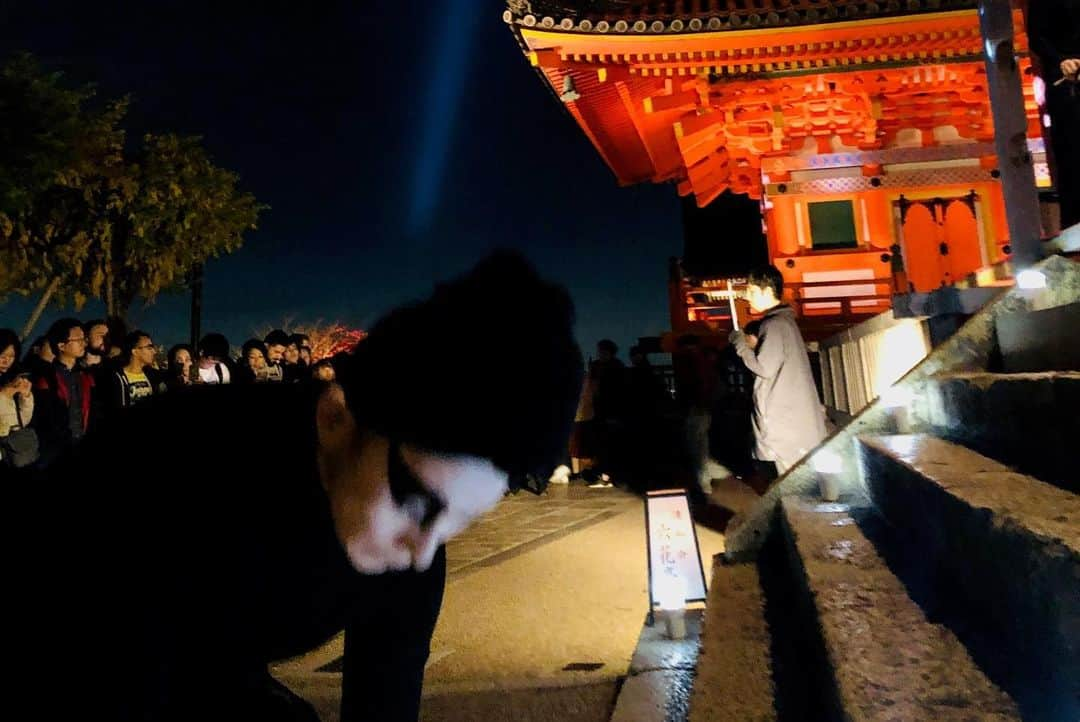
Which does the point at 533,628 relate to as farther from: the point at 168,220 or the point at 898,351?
the point at 168,220

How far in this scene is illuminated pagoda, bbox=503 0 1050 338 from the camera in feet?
27.8

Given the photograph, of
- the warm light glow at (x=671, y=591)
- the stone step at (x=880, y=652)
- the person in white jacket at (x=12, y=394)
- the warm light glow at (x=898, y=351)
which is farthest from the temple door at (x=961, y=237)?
the person in white jacket at (x=12, y=394)

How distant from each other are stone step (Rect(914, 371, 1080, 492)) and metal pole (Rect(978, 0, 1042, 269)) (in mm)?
1115

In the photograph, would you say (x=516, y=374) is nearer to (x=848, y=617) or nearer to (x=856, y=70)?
(x=848, y=617)

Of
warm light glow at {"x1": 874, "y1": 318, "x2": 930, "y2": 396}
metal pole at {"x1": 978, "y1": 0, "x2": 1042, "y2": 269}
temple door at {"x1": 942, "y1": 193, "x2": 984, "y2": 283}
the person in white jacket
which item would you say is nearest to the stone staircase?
metal pole at {"x1": 978, "y1": 0, "x2": 1042, "y2": 269}

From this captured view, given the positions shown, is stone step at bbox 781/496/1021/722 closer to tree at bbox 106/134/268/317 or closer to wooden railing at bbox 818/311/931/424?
wooden railing at bbox 818/311/931/424

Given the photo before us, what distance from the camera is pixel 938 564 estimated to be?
6.91ft

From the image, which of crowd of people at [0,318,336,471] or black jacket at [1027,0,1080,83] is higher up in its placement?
black jacket at [1027,0,1080,83]

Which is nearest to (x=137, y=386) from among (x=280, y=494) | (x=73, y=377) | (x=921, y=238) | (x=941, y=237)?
(x=73, y=377)

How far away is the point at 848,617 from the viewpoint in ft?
6.48

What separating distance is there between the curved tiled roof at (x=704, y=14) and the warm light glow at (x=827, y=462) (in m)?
6.45

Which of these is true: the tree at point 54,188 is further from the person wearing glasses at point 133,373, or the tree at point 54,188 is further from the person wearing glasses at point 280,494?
the person wearing glasses at point 280,494

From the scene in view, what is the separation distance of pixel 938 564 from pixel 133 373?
546cm

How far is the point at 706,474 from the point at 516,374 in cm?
765
